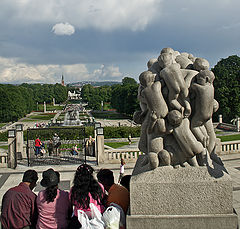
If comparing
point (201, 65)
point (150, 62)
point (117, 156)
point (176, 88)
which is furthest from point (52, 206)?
point (117, 156)

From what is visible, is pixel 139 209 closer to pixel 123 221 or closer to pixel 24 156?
pixel 123 221

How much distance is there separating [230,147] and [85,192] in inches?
553

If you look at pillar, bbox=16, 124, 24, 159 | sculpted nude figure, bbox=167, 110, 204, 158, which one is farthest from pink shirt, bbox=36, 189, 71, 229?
pillar, bbox=16, 124, 24, 159

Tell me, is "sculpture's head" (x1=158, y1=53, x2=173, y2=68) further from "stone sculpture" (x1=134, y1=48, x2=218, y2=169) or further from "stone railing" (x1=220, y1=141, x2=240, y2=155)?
"stone railing" (x1=220, y1=141, x2=240, y2=155)

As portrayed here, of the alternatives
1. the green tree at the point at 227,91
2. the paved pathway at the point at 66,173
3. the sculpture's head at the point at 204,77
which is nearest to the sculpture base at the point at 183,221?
the sculpture's head at the point at 204,77

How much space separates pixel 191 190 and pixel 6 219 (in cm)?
297

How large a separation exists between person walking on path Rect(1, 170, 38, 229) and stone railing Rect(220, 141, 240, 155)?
1354 cm

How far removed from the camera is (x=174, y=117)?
4516mm

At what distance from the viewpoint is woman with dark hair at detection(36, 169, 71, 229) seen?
408 centimetres

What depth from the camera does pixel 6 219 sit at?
405 cm

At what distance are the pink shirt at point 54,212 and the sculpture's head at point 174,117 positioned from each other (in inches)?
84.2

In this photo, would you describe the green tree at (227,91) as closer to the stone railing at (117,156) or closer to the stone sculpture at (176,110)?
the stone railing at (117,156)

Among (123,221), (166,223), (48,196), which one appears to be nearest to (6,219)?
(48,196)

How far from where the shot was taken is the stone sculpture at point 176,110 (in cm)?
457
